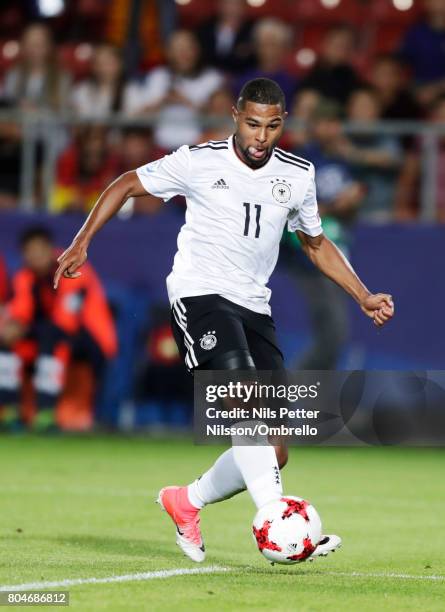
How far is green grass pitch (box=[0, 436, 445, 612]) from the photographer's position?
5.99m

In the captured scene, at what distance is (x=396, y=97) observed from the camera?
14875 mm

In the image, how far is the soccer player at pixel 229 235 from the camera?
22.7 ft

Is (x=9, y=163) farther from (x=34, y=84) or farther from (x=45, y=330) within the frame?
(x=45, y=330)

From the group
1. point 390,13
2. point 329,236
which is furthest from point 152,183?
point 390,13

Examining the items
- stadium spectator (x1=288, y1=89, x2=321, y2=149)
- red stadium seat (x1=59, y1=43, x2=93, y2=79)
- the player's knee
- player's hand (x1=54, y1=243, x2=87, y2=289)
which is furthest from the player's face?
red stadium seat (x1=59, y1=43, x2=93, y2=79)

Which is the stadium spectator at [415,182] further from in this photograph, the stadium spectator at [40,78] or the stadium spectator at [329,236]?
the stadium spectator at [40,78]

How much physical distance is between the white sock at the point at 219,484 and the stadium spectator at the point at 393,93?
8305 millimetres

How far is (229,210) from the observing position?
7074 millimetres

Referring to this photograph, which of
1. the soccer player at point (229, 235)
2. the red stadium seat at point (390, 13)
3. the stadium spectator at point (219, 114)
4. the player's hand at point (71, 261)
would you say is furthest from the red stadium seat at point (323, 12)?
the player's hand at point (71, 261)

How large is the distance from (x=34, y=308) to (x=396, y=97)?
4346mm

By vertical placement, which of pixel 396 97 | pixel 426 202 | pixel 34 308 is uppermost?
pixel 396 97

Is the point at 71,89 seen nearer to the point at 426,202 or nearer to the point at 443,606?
the point at 426,202

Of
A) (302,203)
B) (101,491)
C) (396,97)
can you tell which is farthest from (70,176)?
(302,203)

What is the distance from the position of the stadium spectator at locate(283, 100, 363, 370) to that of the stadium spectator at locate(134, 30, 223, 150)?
4.46ft
